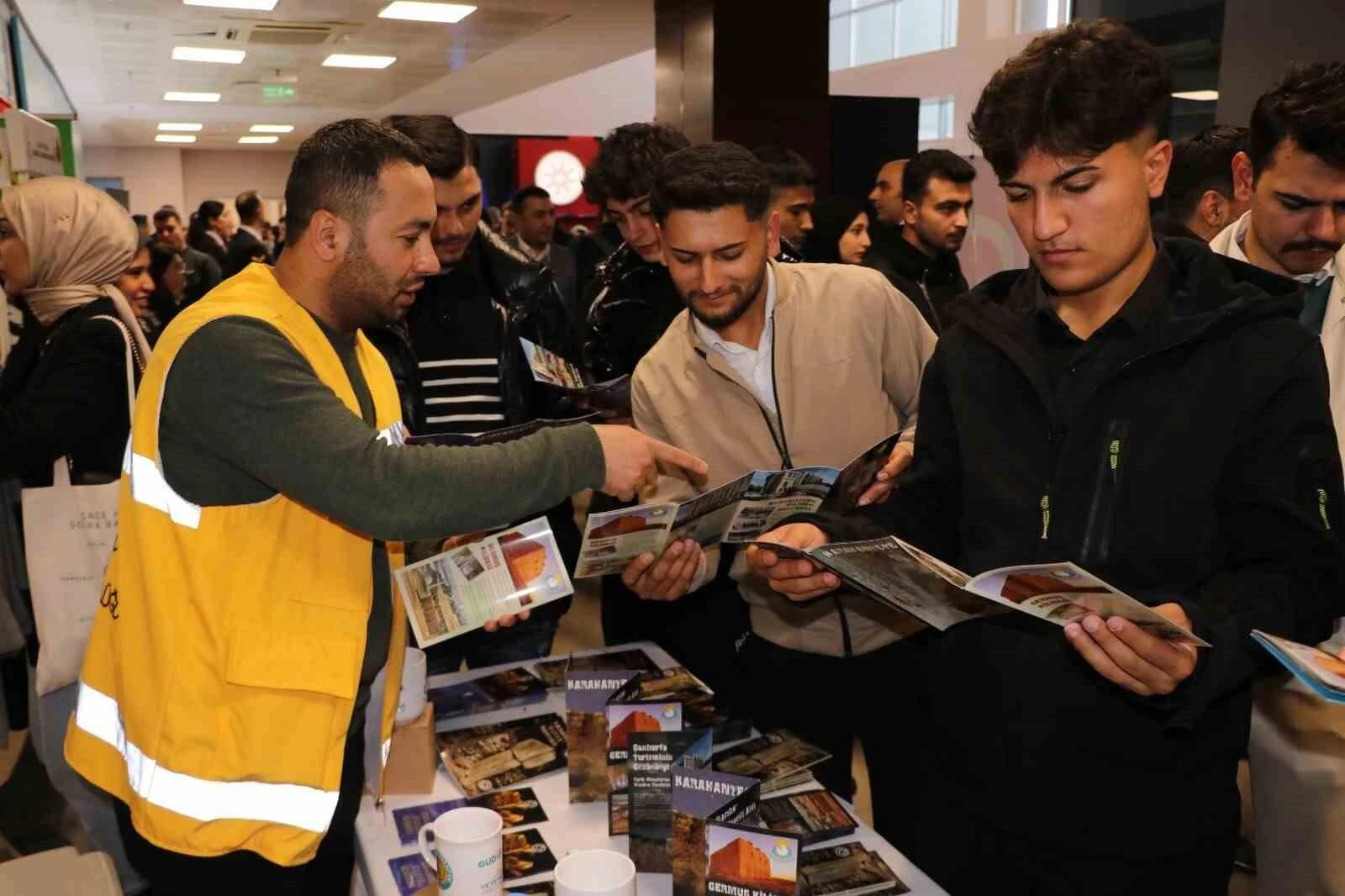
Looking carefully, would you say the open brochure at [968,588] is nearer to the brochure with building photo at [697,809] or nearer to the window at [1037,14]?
Result: the brochure with building photo at [697,809]

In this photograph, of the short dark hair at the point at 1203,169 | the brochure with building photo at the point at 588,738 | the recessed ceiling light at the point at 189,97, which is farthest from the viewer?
the recessed ceiling light at the point at 189,97

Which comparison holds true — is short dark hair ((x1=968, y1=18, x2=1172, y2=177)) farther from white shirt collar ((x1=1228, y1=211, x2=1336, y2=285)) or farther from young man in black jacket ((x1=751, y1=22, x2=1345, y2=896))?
white shirt collar ((x1=1228, y1=211, x2=1336, y2=285))

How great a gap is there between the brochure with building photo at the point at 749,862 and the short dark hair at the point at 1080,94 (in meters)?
0.92

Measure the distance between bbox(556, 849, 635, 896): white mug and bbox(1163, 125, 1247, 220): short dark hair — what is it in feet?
10.1

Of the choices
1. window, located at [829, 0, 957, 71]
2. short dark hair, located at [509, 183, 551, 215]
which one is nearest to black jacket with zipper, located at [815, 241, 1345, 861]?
short dark hair, located at [509, 183, 551, 215]

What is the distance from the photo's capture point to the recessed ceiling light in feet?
45.5

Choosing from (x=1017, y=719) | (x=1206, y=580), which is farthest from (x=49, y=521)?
(x=1206, y=580)

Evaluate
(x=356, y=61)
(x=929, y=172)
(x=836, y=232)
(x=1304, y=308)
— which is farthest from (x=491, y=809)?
(x=356, y=61)

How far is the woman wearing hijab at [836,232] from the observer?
4945 millimetres

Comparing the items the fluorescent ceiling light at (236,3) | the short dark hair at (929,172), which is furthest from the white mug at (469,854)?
the fluorescent ceiling light at (236,3)

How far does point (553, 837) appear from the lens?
163 cm

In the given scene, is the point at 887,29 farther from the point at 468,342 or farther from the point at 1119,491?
the point at 1119,491

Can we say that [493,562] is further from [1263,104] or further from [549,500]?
[1263,104]

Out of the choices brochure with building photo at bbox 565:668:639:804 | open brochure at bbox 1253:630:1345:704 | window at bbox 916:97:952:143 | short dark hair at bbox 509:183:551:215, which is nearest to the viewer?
open brochure at bbox 1253:630:1345:704
